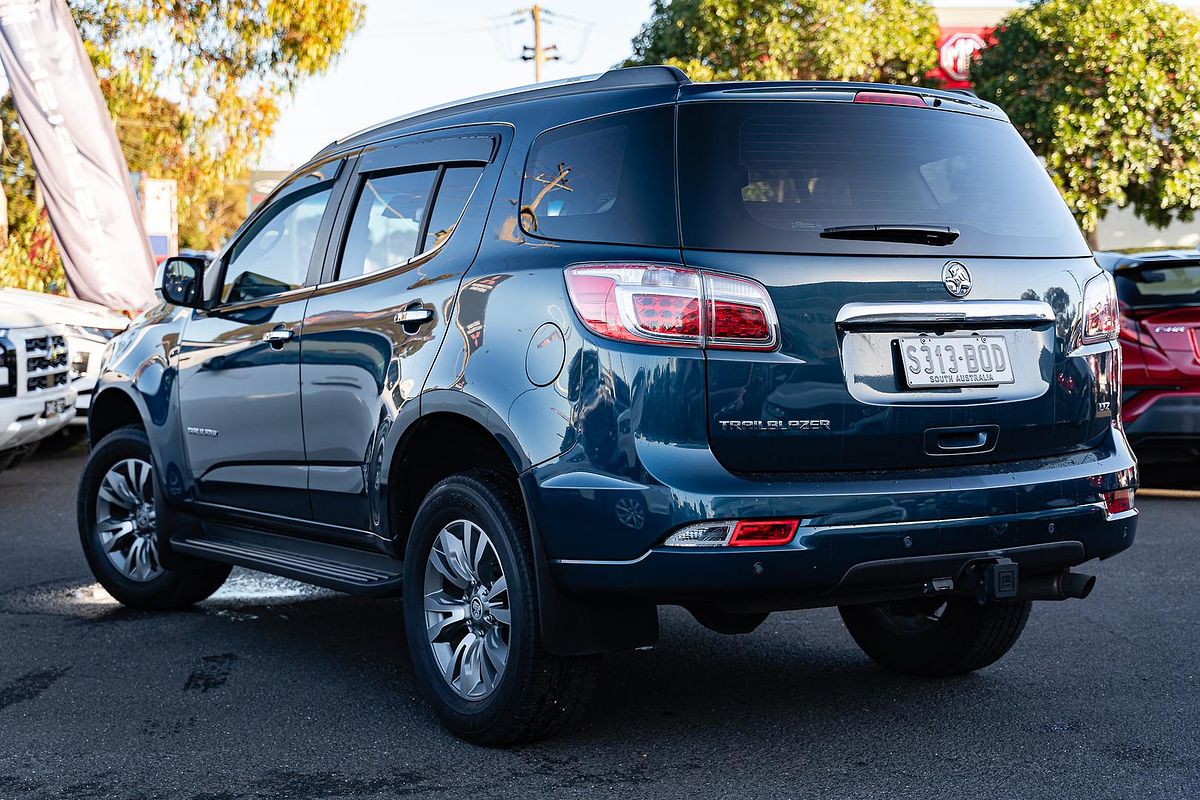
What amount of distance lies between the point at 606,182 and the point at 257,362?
1859mm

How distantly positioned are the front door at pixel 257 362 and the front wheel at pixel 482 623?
0.85 m

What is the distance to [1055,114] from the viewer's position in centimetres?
2300

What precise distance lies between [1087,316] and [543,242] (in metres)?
1.57

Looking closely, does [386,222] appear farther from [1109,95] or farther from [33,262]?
[1109,95]

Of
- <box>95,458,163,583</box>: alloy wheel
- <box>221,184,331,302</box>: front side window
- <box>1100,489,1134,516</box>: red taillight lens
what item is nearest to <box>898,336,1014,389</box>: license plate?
<box>1100,489,1134,516</box>: red taillight lens

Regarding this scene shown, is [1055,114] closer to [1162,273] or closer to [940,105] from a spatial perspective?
[1162,273]

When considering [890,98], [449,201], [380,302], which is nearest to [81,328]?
[380,302]

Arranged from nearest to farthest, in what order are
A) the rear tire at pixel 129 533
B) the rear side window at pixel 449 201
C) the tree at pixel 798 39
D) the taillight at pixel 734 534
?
the taillight at pixel 734 534, the rear side window at pixel 449 201, the rear tire at pixel 129 533, the tree at pixel 798 39

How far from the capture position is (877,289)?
395cm

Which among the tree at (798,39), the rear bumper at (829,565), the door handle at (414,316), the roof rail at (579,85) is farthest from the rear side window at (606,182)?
the tree at (798,39)

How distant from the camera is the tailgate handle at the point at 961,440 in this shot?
13.0 feet

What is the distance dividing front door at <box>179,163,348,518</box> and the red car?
534 cm

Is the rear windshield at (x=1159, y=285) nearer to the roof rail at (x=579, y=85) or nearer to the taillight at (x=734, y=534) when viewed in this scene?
the roof rail at (x=579, y=85)

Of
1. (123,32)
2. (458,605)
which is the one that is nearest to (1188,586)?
(458,605)
